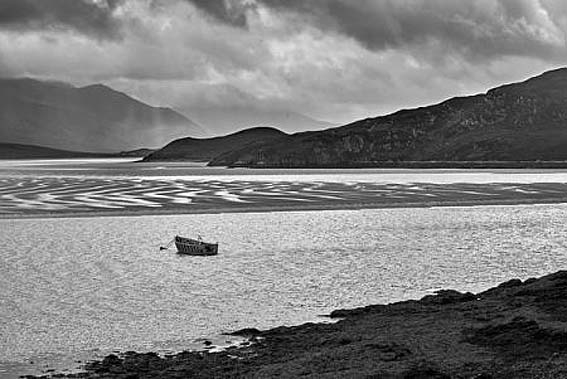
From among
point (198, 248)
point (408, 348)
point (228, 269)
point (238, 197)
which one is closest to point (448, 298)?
point (408, 348)

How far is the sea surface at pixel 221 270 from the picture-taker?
27234mm

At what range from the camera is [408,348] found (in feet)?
72.7

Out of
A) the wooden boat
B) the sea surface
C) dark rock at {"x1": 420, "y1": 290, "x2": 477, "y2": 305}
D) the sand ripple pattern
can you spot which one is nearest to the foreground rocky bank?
dark rock at {"x1": 420, "y1": 290, "x2": 477, "y2": 305}

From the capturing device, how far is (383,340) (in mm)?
23344

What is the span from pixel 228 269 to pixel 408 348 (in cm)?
1993

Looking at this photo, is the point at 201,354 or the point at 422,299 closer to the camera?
the point at 201,354

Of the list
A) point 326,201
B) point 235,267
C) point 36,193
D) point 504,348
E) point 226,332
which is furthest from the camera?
point 36,193

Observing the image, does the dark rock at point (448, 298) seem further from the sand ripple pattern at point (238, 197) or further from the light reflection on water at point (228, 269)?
the sand ripple pattern at point (238, 197)

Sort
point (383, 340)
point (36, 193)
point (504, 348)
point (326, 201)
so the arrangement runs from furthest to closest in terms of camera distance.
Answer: point (36, 193), point (326, 201), point (383, 340), point (504, 348)

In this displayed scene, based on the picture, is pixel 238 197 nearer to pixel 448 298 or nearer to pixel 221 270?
pixel 221 270

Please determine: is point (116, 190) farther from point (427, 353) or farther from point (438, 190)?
point (427, 353)

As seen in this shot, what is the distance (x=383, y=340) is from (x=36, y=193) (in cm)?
7667

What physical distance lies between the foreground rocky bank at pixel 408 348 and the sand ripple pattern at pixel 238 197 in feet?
157

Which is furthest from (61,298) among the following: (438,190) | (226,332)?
(438,190)
